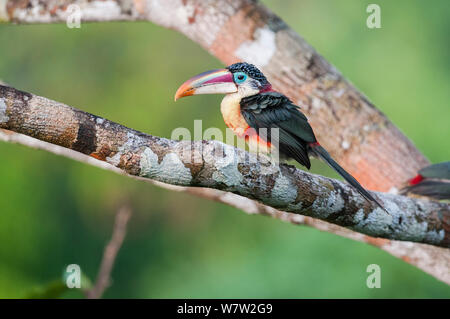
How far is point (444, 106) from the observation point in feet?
16.5

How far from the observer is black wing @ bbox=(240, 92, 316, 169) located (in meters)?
2.17

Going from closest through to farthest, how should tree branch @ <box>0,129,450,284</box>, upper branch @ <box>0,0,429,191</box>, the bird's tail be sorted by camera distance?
1. the bird's tail
2. tree branch @ <box>0,129,450,284</box>
3. upper branch @ <box>0,0,429,191</box>

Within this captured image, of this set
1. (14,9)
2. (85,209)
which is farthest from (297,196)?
(85,209)

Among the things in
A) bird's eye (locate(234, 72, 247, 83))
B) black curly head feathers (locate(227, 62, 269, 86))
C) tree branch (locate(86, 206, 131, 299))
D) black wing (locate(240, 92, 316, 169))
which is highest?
black curly head feathers (locate(227, 62, 269, 86))

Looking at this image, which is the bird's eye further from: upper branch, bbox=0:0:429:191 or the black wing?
upper branch, bbox=0:0:429:191

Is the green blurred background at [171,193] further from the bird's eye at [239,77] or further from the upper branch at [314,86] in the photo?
the bird's eye at [239,77]

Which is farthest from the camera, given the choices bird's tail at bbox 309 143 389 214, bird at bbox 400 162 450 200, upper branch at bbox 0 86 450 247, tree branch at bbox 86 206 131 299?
bird at bbox 400 162 450 200

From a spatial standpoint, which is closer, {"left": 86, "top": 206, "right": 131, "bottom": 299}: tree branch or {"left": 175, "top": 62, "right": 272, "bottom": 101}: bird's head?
{"left": 175, "top": 62, "right": 272, "bottom": 101}: bird's head

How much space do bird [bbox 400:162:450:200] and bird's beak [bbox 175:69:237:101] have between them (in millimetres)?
1071

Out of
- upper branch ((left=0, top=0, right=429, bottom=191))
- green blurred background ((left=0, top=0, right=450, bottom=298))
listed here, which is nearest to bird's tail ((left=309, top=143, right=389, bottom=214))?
upper branch ((left=0, top=0, right=429, bottom=191))

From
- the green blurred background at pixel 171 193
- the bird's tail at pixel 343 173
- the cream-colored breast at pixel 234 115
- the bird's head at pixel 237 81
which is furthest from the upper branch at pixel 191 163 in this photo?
the green blurred background at pixel 171 193

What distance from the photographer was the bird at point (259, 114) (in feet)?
7.08
